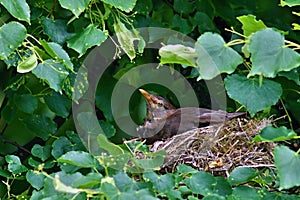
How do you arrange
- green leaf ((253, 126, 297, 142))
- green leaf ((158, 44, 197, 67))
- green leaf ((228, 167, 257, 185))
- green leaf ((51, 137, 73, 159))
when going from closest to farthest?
green leaf ((253, 126, 297, 142))
green leaf ((158, 44, 197, 67))
green leaf ((228, 167, 257, 185))
green leaf ((51, 137, 73, 159))

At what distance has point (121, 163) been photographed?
2.21 m

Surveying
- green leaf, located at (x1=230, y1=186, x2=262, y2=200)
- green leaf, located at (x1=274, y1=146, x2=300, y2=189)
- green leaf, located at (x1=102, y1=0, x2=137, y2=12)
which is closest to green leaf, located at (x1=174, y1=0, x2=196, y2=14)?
green leaf, located at (x1=102, y1=0, x2=137, y2=12)

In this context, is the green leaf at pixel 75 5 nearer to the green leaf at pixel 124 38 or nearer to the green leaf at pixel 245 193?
the green leaf at pixel 124 38

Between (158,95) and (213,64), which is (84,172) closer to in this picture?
(213,64)

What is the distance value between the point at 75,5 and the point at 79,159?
84 centimetres

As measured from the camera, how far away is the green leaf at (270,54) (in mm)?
2084

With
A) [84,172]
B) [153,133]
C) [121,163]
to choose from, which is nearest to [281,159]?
[121,163]

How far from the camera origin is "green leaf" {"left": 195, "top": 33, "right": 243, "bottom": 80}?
213 cm

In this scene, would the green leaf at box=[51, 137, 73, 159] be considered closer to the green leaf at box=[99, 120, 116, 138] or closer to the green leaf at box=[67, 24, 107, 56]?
the green leaf at box=[99, 120, 116, 138]

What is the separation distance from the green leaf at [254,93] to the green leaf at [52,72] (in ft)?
2.15

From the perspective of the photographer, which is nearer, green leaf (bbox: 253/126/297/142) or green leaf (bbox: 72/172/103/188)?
green leaf (bbox: 72/172/103/188)

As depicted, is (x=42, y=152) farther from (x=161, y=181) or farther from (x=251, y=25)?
(x=251, y=25)

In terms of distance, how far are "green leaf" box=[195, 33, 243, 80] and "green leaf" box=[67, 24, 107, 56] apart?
855mm

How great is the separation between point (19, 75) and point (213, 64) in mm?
1752
